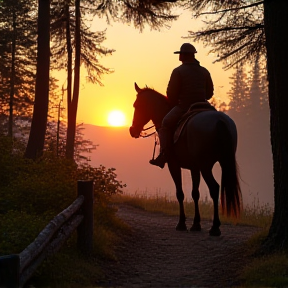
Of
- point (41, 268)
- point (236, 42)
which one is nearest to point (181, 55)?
point (236, 42)

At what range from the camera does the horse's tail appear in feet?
33.1

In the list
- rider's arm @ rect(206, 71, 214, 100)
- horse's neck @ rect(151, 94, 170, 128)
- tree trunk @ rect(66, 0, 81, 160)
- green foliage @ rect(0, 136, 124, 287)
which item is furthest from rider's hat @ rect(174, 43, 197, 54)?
tree trunk @ rect(66, 0, 81, 160)

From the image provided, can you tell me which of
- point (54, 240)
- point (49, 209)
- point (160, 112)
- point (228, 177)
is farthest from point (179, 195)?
point (54, 240)

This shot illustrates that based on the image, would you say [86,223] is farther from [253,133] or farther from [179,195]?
[253,133]

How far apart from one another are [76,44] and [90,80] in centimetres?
278

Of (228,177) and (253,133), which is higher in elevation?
(253,133)

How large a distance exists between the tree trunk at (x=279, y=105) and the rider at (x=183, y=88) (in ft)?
11.0

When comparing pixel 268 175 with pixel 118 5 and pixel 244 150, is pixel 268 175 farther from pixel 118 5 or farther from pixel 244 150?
pixel 118 5

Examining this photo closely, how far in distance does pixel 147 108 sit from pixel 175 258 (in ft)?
14.5

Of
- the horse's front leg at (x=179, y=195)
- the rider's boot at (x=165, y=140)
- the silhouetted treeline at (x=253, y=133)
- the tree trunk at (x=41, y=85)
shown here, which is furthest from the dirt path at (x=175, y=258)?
the silhouetted treeline at (x=253, y=133)

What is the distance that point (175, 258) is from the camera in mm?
9367

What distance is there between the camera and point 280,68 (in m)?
8.24

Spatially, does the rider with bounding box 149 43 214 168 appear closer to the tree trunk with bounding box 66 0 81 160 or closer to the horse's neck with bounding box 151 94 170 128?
the horse's neck with bounding box 151 94 170 128

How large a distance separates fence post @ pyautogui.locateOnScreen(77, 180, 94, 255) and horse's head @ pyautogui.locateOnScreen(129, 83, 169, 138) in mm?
4119
